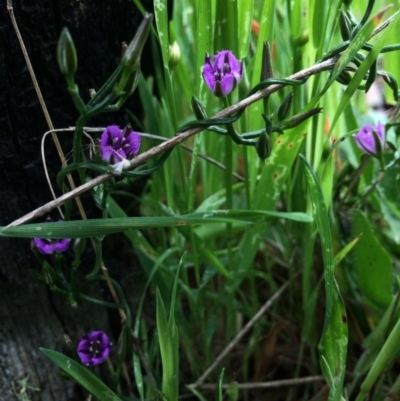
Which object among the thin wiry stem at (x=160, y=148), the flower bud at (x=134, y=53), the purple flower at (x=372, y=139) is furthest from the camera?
the purple flower at (x=372, y=139)

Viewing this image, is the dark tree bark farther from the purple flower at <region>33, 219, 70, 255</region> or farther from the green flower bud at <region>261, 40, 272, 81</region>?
the green flower bud at <region>261, 40, 272, 81</region>

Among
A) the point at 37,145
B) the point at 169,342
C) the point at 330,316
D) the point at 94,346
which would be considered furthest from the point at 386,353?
the point at 37,145

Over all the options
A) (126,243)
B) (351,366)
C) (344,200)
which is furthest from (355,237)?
(126,243)

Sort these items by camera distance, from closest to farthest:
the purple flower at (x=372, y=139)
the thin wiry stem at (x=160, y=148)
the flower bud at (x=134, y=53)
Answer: the flower bud at (x=134, y=53) < the thin wiry stem at (x=160, y=148) < the purple flower at (x=372, y=139)

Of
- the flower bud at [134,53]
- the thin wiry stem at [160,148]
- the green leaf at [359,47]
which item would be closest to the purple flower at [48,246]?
the thin wiry stem at [160,148]

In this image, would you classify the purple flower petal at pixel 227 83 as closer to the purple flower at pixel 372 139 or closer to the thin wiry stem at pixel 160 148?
the thin wiry stem at pixel 160 148

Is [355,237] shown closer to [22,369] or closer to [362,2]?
[362,2]
